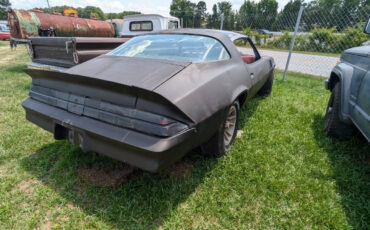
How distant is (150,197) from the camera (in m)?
1.96

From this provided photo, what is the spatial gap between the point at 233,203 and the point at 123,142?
1.13 metres

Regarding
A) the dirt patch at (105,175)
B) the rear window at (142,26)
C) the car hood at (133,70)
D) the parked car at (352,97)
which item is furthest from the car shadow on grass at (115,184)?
the rear window at (142,26)

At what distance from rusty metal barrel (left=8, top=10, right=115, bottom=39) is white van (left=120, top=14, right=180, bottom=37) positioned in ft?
9.03

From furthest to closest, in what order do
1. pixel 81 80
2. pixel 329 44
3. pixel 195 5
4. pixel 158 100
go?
1. pixel 195 5
2. pixel 329 44
3. pixel 81 80
4. pixel 158 100

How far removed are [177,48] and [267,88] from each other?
2.88m

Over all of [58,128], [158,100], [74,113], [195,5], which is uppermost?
[195,5]

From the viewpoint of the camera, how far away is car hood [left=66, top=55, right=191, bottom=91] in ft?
5.60

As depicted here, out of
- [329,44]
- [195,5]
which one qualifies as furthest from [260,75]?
[195,5]

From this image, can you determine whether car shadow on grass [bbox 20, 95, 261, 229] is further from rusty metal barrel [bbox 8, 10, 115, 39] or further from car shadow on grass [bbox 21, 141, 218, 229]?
rusty metal barrel [bbox 8, 10, 115, 39]

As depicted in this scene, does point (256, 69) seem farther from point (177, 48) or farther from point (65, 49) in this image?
point (65, 49)

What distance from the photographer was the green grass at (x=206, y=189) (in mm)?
1776

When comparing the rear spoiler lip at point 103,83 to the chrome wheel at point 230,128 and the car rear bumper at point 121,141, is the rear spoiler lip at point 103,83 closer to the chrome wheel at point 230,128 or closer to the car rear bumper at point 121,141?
the car rear bumper at point 121,141

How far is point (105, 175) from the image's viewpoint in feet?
7.39

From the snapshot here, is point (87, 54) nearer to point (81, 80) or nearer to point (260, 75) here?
point (81, 80)
